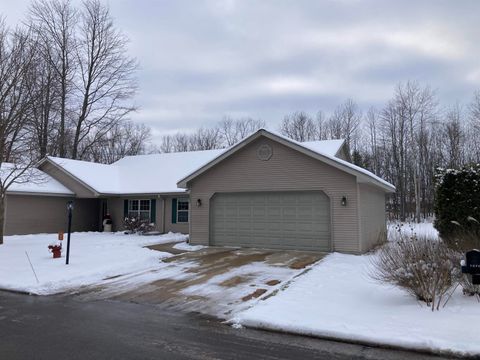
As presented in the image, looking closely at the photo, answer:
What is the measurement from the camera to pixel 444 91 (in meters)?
36.8

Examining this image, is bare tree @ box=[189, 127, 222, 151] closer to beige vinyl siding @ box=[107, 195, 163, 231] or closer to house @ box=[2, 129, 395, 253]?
beige vinyl siding @ box=[107, 195, 163, 231]

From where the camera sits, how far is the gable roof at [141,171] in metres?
21.9

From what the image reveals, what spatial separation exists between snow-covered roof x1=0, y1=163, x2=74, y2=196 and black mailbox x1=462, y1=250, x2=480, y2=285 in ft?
61.8

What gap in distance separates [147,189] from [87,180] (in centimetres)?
350

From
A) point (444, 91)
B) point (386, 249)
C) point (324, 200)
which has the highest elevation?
point (444, 91)

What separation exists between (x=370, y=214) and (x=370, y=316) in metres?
10.1

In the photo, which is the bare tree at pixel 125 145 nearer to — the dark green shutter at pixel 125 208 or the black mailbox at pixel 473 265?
the dark green shutter at pixel 125 208

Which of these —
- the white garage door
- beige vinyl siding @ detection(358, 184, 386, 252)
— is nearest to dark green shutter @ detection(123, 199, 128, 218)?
the white garage door

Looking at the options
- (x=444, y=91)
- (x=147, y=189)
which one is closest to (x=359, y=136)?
(x=444, y=91)

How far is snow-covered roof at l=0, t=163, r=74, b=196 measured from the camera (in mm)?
20148

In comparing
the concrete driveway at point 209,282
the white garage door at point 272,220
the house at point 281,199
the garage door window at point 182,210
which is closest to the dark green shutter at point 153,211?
the garage door window at point 182,210

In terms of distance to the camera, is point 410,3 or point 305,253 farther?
point 305,253

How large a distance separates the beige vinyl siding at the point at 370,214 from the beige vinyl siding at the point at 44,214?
16.5 m

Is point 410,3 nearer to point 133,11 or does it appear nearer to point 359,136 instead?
point 133,11
